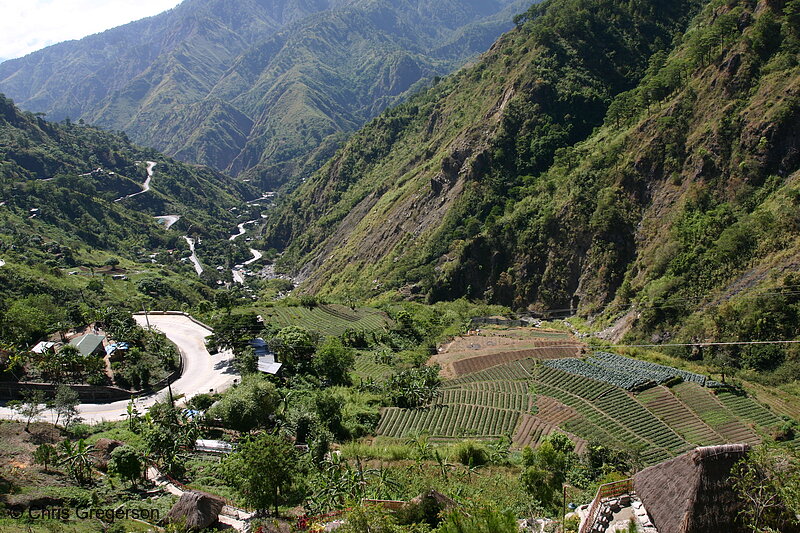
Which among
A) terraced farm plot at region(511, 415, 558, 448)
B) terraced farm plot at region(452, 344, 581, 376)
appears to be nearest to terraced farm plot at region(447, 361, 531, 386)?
terraced farm plot at region(452, 344, 581, 376)

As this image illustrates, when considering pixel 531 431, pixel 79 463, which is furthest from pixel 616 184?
pixel 79 463

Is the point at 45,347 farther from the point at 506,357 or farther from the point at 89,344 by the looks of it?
the point at 506,357

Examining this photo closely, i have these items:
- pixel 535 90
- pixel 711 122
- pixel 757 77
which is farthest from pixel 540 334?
pixel 535 90

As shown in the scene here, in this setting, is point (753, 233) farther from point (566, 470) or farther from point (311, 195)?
point (311, 195)

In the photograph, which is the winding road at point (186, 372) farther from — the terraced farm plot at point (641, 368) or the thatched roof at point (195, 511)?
the terraced farm plot at point (641, 368)

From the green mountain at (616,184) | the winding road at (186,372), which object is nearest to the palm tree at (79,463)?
the winding road at (186,372)
